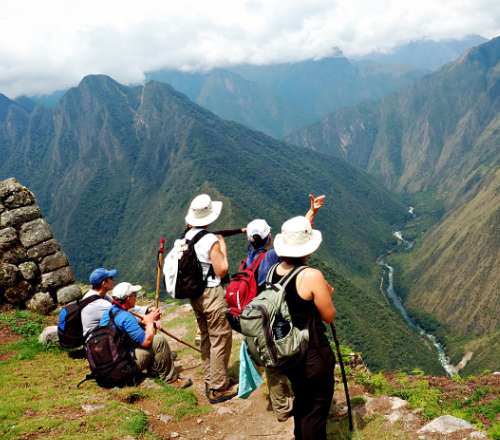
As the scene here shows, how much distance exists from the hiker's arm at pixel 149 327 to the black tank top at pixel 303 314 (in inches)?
232

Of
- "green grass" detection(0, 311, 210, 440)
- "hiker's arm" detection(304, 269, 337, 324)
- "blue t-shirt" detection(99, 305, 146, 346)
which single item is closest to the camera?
"hiker's arm" detection(304, 269, 337, 324)

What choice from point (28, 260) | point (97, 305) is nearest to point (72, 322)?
point (97, 305)

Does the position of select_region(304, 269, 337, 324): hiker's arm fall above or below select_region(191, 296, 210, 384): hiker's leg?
above

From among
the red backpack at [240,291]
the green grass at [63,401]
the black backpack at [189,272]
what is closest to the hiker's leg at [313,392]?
the red backpack at [240,291]

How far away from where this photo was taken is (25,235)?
19.4 metres

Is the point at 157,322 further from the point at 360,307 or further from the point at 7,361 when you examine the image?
the point at 360,307

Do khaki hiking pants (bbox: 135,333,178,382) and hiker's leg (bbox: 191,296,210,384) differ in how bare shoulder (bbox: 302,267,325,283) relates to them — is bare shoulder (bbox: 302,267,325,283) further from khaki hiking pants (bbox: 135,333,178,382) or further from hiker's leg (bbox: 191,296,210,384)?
khaki hiking pants (bbox: 135,333,178,382)

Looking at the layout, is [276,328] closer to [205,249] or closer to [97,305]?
[205,249]

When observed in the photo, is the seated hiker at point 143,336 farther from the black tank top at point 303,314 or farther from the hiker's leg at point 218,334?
the black tank top at point 303,314

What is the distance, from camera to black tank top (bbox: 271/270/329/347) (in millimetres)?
7230

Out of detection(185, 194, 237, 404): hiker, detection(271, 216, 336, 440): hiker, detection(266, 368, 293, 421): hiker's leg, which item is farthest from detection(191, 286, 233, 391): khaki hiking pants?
detection(271, 216, 336, 440): hiker

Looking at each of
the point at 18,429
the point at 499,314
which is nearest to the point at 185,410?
the point at 18,429

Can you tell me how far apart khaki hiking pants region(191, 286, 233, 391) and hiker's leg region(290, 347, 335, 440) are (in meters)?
3.70

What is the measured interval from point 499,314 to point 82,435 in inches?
7305
